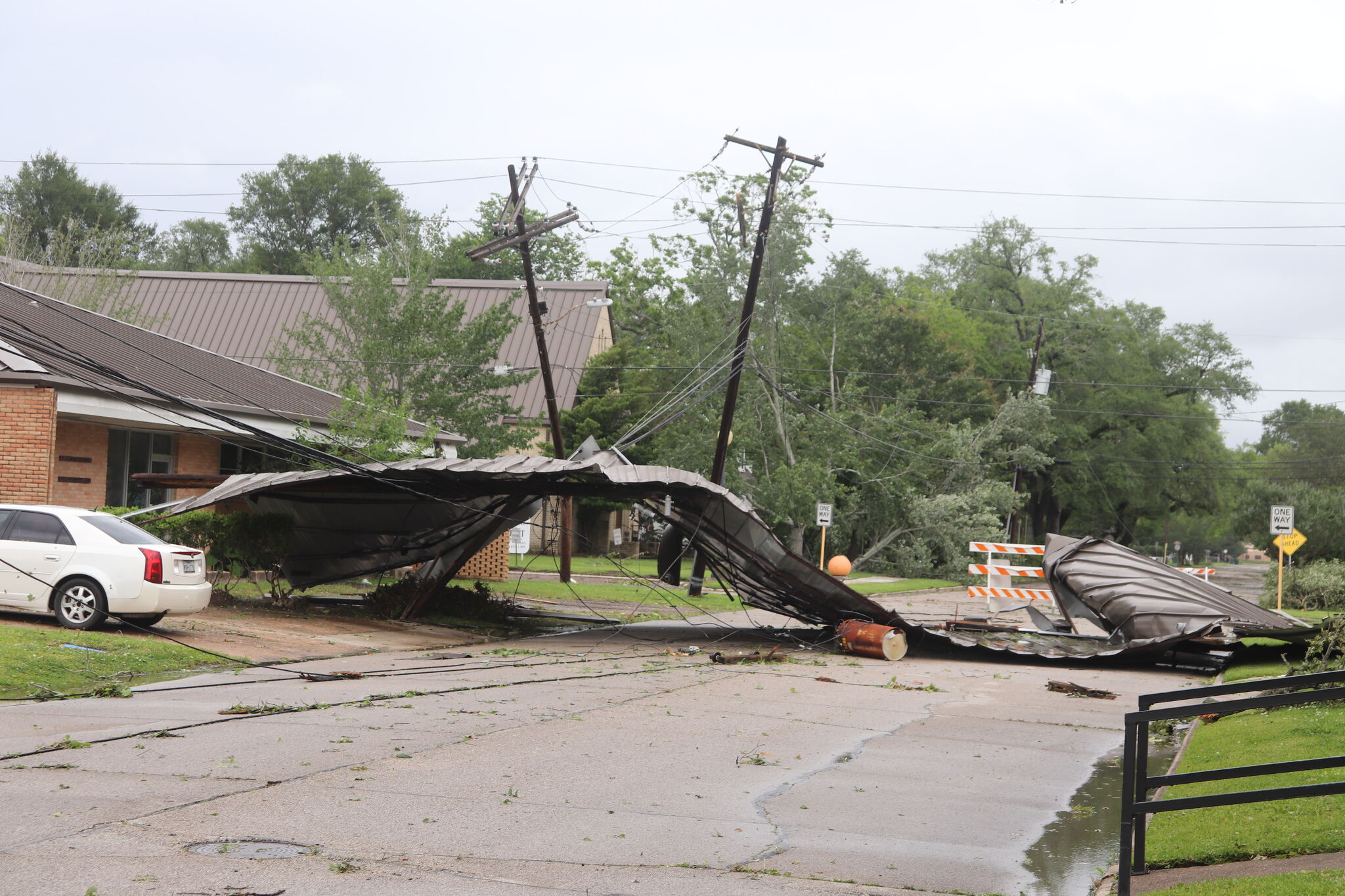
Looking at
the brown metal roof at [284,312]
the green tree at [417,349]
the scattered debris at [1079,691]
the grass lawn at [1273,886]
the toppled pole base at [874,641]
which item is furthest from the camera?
the brown metal roof at [284,312]

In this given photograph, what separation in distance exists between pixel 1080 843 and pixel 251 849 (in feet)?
16.4

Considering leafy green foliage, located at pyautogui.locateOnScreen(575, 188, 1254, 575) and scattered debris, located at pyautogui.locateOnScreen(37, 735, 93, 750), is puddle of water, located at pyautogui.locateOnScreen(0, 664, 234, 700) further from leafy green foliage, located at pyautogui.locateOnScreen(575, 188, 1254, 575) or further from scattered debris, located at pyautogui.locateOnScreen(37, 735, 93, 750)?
leafy green foliage, located at pyautogui.locateOnScreen(575, 188, 1254, 575)

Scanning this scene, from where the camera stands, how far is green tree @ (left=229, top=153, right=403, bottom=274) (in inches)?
3159

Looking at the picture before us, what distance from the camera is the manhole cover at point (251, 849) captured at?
619 cm

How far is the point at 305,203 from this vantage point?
80.9 m

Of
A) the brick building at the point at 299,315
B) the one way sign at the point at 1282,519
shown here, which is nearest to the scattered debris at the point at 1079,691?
the one way sign at the point at 1282,519

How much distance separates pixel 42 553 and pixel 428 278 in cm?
2373

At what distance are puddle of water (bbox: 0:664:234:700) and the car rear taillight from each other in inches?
75.6

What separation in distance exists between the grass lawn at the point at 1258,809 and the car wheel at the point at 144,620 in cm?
1236

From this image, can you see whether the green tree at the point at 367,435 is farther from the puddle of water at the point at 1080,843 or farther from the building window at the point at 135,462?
the puddle of water at the point at 1080,843

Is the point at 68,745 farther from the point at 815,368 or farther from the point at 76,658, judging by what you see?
the point at 815,368

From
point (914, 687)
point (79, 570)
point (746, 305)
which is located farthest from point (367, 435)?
point (914, 687)

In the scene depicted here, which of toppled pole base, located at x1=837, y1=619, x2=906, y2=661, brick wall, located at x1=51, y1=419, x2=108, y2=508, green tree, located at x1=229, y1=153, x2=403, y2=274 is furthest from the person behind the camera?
green tree, located at x1=229, y1=153, x2=403, y2=274

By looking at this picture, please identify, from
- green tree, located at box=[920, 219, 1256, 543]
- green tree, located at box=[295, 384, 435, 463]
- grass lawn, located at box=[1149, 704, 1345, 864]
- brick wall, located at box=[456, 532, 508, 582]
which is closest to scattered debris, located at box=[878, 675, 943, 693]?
grass lawn, located at box=[1149, 704, 1345, 864]
